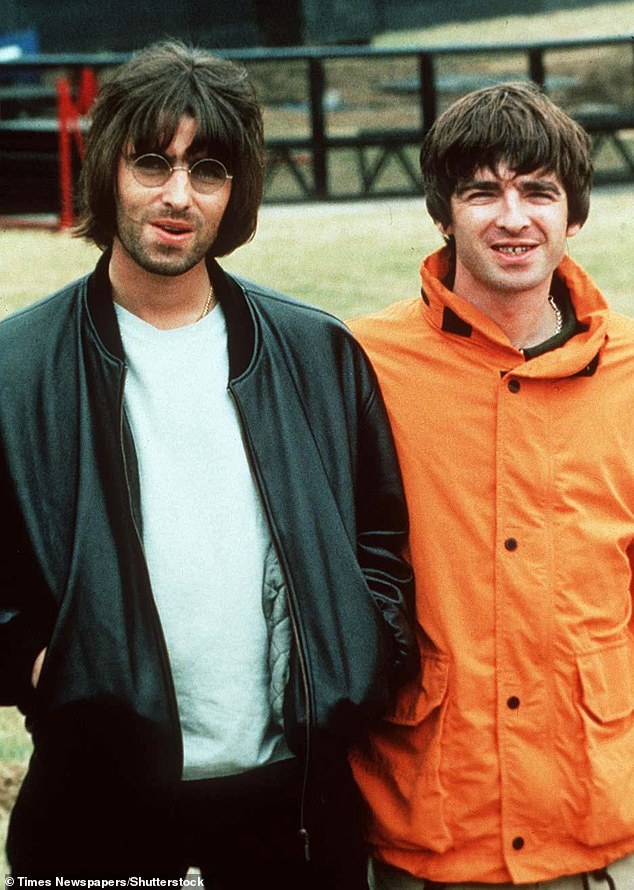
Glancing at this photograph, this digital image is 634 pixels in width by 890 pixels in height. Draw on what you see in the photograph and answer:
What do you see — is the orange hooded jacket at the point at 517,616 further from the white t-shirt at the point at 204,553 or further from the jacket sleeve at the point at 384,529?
the white t-shirt at the point at 204,553

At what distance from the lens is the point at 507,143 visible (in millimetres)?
3004

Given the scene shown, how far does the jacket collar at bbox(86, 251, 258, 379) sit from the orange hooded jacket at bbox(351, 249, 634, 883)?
39 centimetres

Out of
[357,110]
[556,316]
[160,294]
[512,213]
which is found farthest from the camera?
[357,110]

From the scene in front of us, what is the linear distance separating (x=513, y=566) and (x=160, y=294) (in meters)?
0.89

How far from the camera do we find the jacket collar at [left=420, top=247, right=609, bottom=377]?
2.91 meters

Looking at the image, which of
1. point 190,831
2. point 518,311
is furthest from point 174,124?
point 190,831

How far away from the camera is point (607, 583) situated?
9.55 ft

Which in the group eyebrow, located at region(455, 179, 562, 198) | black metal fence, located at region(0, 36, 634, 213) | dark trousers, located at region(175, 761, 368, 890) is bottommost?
black metal fence, located at region(0, 36, 634, 213)

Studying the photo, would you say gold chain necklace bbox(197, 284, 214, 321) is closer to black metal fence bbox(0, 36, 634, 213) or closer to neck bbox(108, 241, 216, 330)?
neck bbox(108, 241, 216, 330)

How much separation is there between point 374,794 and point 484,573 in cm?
53

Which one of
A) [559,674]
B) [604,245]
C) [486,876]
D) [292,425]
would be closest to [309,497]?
[292,425]

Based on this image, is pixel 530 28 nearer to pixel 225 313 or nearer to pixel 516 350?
pixel 516 350

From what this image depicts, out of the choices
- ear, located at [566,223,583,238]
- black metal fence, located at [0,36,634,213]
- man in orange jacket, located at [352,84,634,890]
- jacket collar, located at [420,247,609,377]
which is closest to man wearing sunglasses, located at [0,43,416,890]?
man in orange jacket, located at [352,84,634,890]

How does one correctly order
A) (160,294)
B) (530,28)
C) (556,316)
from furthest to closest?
(530,28) < (556,316) < (160,294)
